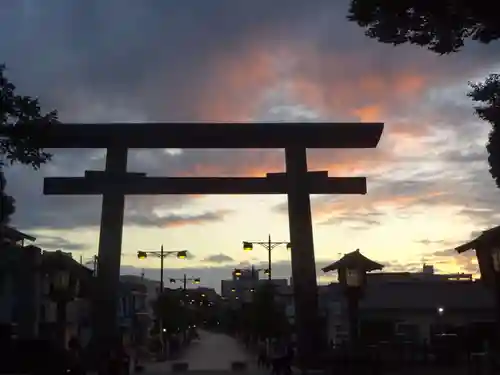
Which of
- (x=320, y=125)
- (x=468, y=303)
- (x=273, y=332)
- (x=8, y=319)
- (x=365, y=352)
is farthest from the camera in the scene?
(x=273, y=332)

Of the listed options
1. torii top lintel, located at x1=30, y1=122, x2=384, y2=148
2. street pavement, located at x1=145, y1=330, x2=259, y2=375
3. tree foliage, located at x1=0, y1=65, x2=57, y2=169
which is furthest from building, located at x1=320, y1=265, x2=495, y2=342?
tree foliage, located at x1=0, y1=65, x2=57, y2=169

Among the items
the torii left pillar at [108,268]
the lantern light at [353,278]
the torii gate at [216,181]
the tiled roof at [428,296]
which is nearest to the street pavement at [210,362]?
the torii left pillar at [108,268]

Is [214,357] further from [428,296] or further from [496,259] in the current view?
[496,259]

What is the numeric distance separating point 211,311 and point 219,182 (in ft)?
498

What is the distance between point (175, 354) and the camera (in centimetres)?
5359

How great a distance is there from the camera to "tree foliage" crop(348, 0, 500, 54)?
378 inches

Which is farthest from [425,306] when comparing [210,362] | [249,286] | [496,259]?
[249,286]

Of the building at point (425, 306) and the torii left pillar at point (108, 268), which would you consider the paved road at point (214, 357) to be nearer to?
the building at point (425, 306)

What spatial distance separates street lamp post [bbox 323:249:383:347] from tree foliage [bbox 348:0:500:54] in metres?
11.4

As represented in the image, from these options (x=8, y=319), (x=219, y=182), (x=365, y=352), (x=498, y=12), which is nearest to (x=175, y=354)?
(x=8, y=319)

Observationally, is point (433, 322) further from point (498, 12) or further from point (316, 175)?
point (498, 12)

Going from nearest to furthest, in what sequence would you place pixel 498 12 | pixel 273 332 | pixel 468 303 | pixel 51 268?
pixel 498 12, pixel 51 268, pixel 468 303, pixel 273 332

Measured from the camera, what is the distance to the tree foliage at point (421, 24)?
31.5 feet

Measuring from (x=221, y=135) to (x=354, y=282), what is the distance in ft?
21.9
